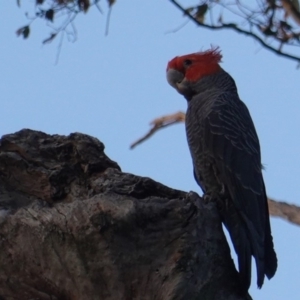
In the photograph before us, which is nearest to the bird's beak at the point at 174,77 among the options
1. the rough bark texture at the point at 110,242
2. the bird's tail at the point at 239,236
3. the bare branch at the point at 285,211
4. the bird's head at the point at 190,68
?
the bird's head at the point at 190,68

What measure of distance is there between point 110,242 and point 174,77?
209 cm

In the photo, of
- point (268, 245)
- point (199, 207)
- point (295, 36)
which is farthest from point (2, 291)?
point (295, 36)

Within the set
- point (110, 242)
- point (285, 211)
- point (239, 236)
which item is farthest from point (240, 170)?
point (110, 242)

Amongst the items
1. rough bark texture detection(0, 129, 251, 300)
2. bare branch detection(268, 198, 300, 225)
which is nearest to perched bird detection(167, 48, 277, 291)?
rough bark texture detection(0, 129, 251, 300)

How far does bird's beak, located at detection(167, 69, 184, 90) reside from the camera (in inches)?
167

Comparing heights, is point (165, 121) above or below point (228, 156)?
above

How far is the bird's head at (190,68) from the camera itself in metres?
4.16

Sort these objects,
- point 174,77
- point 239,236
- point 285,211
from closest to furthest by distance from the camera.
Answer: point 239,236, point 285,211, point 174,77

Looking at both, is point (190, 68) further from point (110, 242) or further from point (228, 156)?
point (110, 242)

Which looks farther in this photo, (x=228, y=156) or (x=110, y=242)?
(x=228, y=156)

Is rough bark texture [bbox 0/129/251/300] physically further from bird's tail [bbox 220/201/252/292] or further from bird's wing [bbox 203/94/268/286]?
bird's wing [bbox 203/94/268/286]

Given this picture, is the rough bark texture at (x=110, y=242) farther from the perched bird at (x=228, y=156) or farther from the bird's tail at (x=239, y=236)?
the perched bird at (x=228, y=156)

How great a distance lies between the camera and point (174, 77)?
4273 mm

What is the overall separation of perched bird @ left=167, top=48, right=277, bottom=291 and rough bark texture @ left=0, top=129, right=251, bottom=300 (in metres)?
0.27
